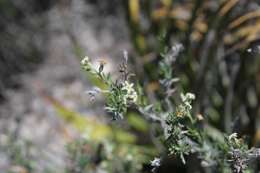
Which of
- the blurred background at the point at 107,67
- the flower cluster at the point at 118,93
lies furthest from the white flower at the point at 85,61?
the blurred background at the point at 107,67

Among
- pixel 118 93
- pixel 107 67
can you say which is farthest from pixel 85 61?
pixel 107 67

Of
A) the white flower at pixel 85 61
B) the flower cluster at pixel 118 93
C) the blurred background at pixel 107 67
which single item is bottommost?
the flower cluster at pixel 118 93

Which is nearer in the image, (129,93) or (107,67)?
(129,93)

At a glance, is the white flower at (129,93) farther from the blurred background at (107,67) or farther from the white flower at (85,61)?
the blurred background at (107,67)

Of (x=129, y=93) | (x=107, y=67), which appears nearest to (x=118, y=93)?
(x=129, y=93)

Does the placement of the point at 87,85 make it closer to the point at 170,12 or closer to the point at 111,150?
the point at 170,12

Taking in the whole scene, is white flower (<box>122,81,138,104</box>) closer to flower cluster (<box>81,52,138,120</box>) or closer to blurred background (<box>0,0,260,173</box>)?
flower cluster (<box>81,52,138,120</box>)

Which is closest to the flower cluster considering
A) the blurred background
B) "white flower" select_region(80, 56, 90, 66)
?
"white flower" select_region(80, 56, 90, 66)

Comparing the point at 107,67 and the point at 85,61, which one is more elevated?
the point at 107,67

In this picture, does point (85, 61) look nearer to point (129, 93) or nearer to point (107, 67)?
point (129, 93)
